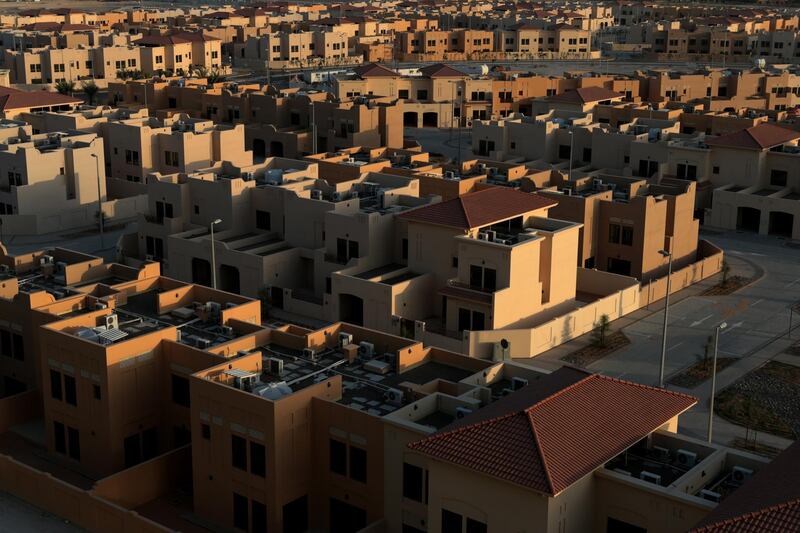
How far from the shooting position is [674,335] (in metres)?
64.9

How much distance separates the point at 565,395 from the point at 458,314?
85.4ft

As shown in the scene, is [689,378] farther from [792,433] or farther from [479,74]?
[479,74]

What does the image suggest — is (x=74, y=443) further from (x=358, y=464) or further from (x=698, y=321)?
(x=698, y=321)

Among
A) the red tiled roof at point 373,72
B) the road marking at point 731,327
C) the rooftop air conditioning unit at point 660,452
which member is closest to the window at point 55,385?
the rooftop air conditioning unit at point 660,452

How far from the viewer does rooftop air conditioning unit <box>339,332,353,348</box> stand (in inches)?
1945

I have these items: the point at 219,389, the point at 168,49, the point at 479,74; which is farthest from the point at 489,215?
the point at 168,49

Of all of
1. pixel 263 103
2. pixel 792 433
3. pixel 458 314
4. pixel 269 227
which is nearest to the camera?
pixel 792 433

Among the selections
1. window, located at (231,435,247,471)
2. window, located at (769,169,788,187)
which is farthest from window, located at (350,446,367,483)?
window, located at (769,169,788,187)

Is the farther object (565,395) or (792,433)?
(792,433)

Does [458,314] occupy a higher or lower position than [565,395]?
lower

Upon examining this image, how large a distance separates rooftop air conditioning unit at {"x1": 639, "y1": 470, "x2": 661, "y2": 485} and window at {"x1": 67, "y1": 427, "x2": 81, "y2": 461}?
25.1m

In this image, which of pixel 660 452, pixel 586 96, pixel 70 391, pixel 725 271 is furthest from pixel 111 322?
pixel 586 96

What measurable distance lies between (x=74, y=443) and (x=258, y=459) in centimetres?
1127

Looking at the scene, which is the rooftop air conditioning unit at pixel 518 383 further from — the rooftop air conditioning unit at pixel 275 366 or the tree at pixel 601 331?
the tree at pixel 601 331
